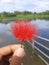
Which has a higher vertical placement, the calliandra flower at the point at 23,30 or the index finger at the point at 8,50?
the calliandra flower at the point at 23,30

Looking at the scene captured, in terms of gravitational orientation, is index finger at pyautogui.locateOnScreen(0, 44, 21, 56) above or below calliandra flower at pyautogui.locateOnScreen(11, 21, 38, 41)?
below

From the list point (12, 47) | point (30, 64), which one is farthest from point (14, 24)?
point (30, 64)

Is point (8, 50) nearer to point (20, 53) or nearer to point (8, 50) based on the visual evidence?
point (8, 50)

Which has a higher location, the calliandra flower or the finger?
the calliandra flower
